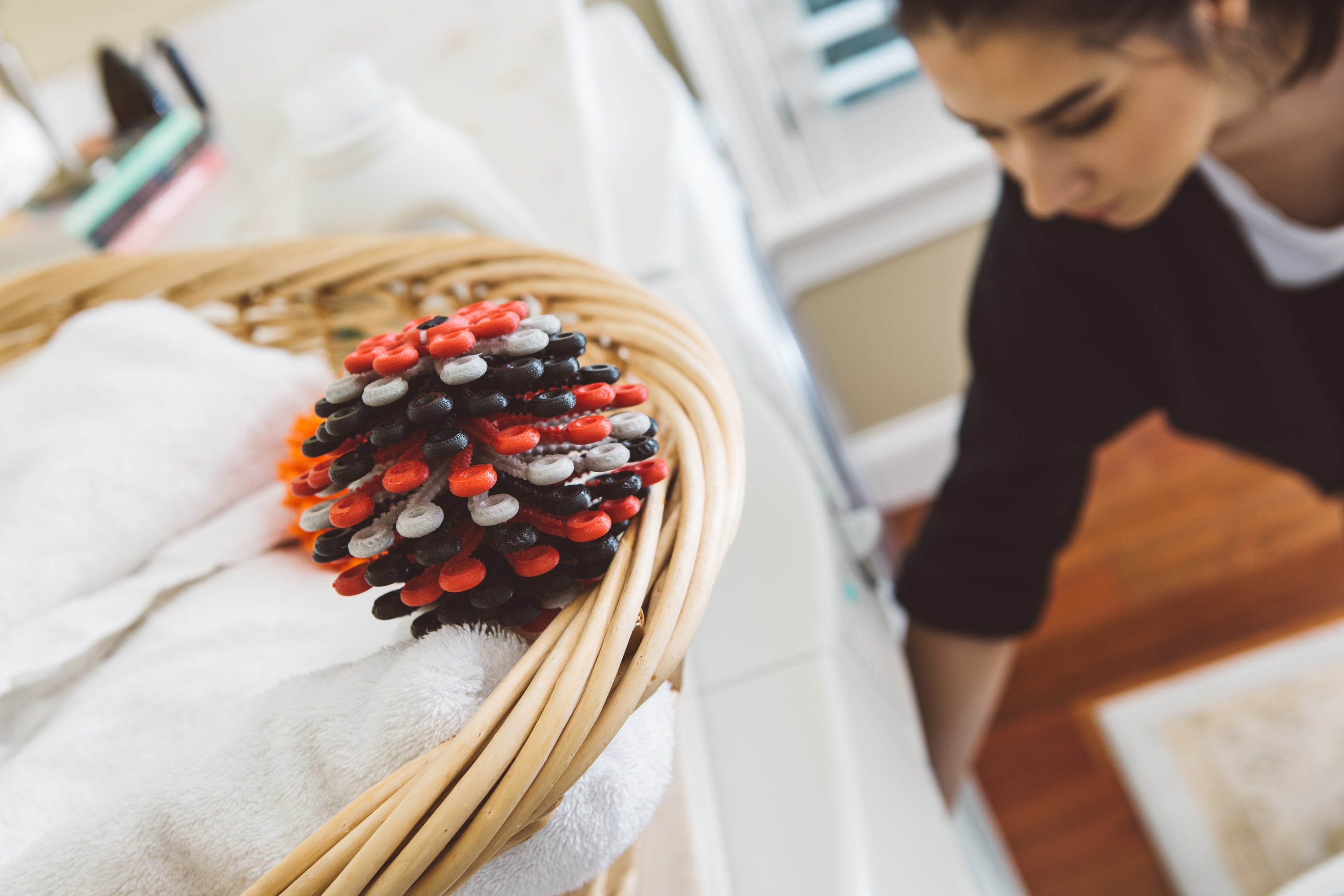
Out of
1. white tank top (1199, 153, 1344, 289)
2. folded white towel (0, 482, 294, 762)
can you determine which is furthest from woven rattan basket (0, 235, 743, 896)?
white tank top (1199, 153, 1344, 289)

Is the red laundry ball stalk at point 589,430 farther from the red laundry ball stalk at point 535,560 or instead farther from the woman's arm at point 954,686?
the woman's arm at point 954,686

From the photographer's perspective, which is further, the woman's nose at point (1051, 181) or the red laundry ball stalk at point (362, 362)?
the woman's nose at point (1051, 181)

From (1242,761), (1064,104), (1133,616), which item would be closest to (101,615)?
(1064,104)

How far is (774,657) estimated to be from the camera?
18.4 inches

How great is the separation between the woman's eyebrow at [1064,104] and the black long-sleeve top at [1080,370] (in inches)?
7.6

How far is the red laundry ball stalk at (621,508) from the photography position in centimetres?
27

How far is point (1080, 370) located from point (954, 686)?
295 millimetres

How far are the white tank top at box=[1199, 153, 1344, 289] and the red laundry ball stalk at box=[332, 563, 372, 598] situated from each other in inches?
27.8

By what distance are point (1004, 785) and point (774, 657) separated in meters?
0.79

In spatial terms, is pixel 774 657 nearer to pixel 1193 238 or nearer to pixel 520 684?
pixel 520 684

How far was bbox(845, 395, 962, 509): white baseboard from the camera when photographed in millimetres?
1475

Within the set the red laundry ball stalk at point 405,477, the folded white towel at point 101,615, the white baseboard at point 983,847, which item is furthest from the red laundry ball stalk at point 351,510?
the white baseboard at point 983,847

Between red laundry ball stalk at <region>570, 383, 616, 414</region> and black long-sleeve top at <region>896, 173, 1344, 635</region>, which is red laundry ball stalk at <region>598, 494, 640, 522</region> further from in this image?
black long-sleeve top at <region>896, 173, 1344, 635</region>

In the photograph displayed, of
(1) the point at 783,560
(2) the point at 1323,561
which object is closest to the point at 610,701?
(1) the point at 783,560
